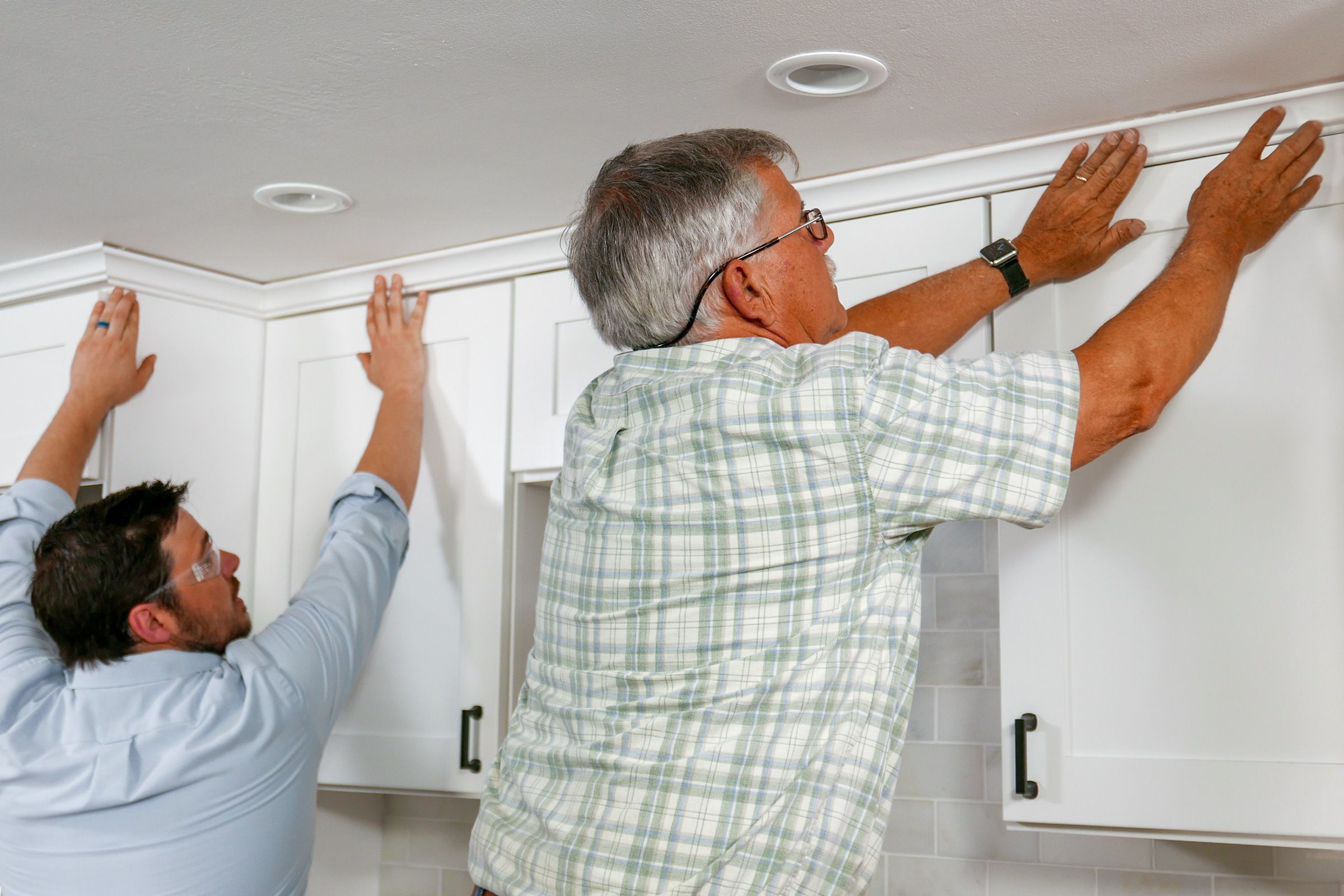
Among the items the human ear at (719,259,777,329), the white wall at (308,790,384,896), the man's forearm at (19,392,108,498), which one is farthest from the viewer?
the white wall at (308,790,384,896)

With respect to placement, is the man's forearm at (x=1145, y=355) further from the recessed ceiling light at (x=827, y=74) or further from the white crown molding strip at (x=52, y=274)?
the white crown molding strip at (x=52, y=274)

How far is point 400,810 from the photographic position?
2254 millimetres

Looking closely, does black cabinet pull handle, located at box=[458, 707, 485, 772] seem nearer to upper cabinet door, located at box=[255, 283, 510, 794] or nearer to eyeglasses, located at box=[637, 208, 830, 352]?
upper cabinet door, located at box=[255, 283, 510, 794]

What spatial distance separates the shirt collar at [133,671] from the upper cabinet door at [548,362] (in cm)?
56

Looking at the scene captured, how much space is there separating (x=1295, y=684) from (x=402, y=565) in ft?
4.23

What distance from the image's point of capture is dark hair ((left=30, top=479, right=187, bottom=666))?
1464 mm

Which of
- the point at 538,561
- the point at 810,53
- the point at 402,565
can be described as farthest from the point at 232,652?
the point at 810,53

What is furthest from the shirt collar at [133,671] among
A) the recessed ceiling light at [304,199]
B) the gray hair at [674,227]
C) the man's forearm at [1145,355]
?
the man's forearm at [1145,355]

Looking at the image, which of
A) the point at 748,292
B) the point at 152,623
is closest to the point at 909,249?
the point at 748,292

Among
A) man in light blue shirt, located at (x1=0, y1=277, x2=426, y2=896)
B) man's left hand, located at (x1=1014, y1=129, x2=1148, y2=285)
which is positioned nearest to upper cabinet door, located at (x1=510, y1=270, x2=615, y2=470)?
man in light blue shirt, located at (x1=0, y1=277, x2=426, y2=896)

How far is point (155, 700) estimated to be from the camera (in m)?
1.44

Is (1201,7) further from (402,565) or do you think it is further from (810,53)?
(402,565)

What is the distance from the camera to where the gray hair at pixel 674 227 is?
3.73 ft

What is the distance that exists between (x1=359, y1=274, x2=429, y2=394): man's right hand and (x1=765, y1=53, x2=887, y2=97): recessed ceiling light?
33.4 inches
